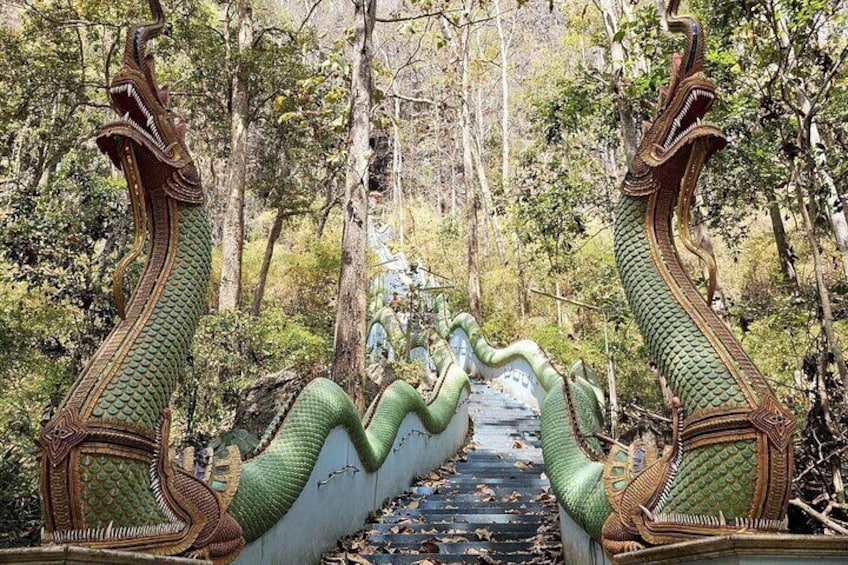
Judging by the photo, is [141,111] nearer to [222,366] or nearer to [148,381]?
[148,381]

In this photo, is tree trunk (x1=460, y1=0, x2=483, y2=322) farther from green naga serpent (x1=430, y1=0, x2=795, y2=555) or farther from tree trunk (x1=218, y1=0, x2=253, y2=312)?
green naga serpent (x1=430, y1=0, x2=795, y2=555)

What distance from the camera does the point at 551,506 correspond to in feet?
21.9

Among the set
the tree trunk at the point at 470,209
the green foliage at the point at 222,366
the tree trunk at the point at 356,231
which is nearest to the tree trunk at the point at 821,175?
the tree trunk at the point at 356,231

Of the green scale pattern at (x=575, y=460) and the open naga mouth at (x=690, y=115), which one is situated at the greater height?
the open naga mouth at (x=690, y=115)

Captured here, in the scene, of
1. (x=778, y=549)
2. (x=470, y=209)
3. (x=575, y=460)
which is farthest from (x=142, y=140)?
(x=470, y=209)

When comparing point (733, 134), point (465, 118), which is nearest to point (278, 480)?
point (733, 134)

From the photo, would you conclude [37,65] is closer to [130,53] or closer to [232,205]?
[232,205]

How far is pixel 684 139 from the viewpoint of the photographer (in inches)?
127

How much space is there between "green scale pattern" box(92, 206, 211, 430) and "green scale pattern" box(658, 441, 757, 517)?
232 centimetres

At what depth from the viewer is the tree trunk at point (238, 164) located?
1170cm

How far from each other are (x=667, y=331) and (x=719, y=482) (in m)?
0.73

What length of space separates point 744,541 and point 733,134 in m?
6.65

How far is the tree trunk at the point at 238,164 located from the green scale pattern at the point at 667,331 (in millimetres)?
8922

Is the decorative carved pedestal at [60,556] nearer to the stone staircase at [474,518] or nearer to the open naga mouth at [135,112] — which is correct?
the open naga mouth at [135,112]
